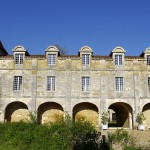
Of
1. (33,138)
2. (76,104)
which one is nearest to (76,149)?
(33,138)

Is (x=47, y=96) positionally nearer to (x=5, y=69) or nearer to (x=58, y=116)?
(x=58, y=116)

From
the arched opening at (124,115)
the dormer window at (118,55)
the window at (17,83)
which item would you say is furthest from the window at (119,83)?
the window at (17,83)

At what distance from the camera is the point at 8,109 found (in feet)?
100

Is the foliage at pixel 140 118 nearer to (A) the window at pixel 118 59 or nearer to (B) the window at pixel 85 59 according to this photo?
(A) the window at pixel 118 59

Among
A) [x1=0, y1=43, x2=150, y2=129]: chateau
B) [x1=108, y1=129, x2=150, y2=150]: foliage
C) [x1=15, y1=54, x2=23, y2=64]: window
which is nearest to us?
[x1=108, y1=129, x2=150, y2=150]: foliage

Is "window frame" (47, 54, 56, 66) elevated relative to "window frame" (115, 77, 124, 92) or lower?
elevated

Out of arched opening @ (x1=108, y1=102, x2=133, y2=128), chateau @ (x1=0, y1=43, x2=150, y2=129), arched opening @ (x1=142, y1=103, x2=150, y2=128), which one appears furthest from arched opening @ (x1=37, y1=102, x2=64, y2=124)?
arched opening @ (x1=142, y1=103, x2=150, y2=128)

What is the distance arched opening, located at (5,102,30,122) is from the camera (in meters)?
30.3

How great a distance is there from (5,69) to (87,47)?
9.42 m

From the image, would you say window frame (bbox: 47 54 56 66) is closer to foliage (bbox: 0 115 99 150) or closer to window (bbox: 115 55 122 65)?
window (bbox: 115 55 122 65)

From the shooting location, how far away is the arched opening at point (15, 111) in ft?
99.5

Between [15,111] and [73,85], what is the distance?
23.0ft

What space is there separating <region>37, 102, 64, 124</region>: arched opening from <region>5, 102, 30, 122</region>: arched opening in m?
1.56

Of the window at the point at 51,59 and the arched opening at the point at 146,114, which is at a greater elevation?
the window at the point at 51,59
